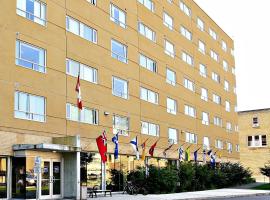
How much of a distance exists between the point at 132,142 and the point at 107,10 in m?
9.88

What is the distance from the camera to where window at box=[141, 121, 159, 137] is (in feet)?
137

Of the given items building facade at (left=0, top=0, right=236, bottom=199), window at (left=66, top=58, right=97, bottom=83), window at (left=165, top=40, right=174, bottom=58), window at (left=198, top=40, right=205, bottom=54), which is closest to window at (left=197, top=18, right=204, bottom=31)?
building facade at (left=0, top=0, right=236, bottom=199)

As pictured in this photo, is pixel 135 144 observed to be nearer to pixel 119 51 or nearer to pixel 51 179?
pixel 119 51

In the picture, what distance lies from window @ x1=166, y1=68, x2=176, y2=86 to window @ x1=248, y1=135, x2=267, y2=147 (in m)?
34.5

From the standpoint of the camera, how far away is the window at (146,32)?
43.2 metres

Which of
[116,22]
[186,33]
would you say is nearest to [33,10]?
[116,22]

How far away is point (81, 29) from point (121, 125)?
26.3 feet

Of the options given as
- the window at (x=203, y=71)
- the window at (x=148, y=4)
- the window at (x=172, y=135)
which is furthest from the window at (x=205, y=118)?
the window at (x=148, y=4)

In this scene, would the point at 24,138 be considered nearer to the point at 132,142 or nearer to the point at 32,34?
the point at 32,34

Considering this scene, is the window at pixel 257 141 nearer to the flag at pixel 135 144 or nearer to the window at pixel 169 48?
the window at pixel 169 48

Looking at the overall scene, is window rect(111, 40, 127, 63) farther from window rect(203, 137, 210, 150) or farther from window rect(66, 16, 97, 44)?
window rect(203, 137, 210, 150)

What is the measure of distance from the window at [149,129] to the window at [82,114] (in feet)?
24.3

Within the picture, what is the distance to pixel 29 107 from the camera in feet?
94.5

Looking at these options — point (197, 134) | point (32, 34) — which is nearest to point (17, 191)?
point (32, 34)
